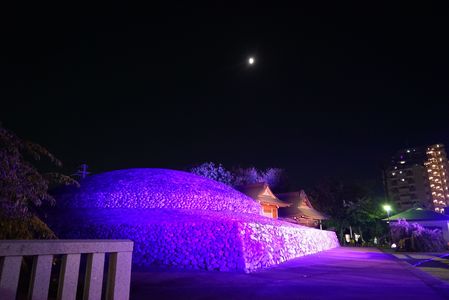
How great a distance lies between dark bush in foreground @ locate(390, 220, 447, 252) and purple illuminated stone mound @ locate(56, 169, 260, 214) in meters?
11.6

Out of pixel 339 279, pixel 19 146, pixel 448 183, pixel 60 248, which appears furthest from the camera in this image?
pixel 448 183

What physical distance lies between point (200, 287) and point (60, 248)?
5.26 metres

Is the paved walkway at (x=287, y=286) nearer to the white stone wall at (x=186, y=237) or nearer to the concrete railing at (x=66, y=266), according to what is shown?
the white stone wall at (x=186, y=237)

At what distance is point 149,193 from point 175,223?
487 centimetres

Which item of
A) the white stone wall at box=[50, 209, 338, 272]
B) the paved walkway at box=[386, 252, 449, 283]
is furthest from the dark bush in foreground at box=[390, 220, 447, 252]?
the white stone wall at box=[50, 209, 338, 272]

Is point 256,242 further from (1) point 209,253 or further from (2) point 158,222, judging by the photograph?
(2) point 158,222

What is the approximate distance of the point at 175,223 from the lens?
12.2 m

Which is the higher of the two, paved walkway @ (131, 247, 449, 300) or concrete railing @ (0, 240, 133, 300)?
concrete railing @ (0, 240, 133, 300)

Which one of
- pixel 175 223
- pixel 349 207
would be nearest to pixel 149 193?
pixel 175 223

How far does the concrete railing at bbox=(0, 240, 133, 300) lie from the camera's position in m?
2.59

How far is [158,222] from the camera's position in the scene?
12.4 metres

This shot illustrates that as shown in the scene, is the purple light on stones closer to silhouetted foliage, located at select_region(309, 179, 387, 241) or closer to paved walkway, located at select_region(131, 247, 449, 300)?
paved walkway, located at select_region(131, 247, 449, 300)

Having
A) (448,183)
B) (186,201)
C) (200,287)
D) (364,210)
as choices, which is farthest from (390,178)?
(200,287)

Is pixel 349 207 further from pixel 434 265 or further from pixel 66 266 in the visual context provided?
pixel 66 266
